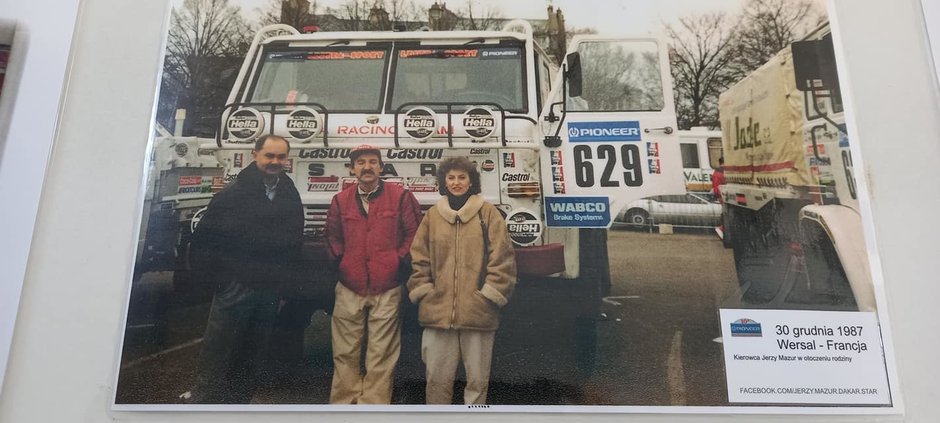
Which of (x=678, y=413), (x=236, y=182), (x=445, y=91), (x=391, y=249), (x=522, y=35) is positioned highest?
(x=522, y=35)

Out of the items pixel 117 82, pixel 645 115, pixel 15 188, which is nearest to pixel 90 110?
pixel 117 82

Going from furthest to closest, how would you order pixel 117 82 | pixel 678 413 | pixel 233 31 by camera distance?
pixel 233 31, pixel 117 82, pixel 678 413

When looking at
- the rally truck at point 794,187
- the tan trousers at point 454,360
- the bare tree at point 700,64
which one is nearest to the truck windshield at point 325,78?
the tan trousers at point 454,360

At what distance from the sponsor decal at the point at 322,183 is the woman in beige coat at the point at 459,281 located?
0.24 meters

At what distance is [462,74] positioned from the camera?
4.63 ft

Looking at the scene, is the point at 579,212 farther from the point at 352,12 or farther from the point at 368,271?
the point at 352,12

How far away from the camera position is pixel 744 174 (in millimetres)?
1279

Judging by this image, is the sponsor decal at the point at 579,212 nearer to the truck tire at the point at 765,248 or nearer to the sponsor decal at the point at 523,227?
the sponsor decal at the point at 523,227

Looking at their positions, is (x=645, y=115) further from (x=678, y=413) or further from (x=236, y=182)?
(x=236, y=182)

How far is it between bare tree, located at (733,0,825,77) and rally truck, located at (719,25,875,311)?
0.02m

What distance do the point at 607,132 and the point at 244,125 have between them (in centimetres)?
93

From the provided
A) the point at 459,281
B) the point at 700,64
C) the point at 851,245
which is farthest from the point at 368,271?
the point at 851,245

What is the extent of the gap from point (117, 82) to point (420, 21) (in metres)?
0.77

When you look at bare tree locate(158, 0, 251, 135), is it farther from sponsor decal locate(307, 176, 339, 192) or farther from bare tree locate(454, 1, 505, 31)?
bare tree locate(454, 1, 505, 31)
